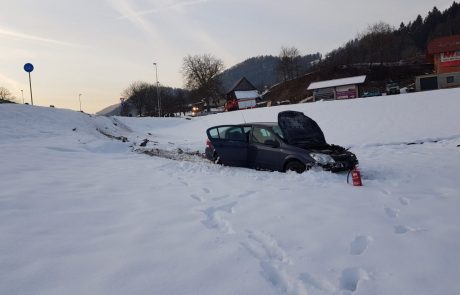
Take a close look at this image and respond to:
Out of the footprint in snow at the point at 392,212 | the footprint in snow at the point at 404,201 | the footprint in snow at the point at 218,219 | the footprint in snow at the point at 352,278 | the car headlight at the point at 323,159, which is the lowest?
A: the footprint in snow at the point at 352,278

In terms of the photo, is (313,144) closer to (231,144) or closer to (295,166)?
(295,166)

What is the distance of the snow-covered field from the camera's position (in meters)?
3.53

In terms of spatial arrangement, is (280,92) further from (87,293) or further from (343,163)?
(87,293)

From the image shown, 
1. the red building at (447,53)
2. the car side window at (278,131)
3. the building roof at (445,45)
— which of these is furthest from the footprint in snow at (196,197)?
the building roof at (445,45)

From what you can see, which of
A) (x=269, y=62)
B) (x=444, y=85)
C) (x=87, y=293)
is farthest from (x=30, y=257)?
(x=269, y=62)

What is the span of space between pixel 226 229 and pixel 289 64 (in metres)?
92.0

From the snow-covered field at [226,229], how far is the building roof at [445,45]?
45711 mm

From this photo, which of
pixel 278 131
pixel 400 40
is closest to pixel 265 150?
pixel 278 131

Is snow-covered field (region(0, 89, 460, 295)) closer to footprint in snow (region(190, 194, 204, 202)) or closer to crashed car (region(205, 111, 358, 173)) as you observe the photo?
footprint in snow (region(190, 194, 204, 202))

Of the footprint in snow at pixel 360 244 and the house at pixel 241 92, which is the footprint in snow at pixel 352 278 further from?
the house at pixel 241 92

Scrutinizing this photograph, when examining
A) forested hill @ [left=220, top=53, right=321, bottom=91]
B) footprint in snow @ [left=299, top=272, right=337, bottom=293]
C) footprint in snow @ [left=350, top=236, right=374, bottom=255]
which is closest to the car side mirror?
footprint in snow @ [left=350, top=236, right=374, bottom=255]

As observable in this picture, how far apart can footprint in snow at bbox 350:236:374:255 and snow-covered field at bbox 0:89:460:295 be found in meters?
0.02

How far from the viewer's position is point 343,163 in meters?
8.52

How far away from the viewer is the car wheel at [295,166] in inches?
340
